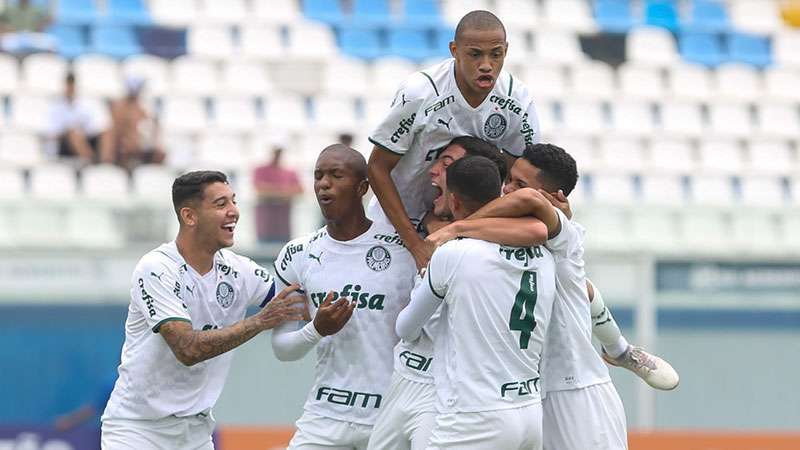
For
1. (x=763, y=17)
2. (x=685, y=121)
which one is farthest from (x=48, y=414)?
(x=763, y=17)

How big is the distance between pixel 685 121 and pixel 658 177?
4.02ft

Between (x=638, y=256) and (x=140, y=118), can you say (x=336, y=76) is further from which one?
(x=638, y=256)

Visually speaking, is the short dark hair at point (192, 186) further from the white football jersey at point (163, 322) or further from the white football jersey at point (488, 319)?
the white football jersey at point (488, 319)

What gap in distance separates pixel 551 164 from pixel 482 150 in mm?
346

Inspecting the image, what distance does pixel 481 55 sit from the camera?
611 cm

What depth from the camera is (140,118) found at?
13.3m

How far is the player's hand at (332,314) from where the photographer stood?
6191mm

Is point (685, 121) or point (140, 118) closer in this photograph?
point (140, 118)

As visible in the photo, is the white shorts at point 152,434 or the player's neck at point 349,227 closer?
the white shorts at point 152,434

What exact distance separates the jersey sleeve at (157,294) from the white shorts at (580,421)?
1686 millimetres

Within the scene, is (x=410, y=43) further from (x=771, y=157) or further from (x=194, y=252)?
(x=194, y=252)

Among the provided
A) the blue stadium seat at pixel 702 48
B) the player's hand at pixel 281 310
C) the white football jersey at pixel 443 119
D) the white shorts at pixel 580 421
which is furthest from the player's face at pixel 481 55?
the blue stadium seat at pixel 702 48

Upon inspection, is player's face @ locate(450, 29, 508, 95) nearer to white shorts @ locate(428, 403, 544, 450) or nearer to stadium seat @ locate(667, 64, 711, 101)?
white shorts @ locate(428, 403, 544, 450)

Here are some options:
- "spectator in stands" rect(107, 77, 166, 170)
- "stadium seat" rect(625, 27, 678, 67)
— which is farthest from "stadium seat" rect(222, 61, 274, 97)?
"stadium seat" rect(625, 27, 678, 67)
